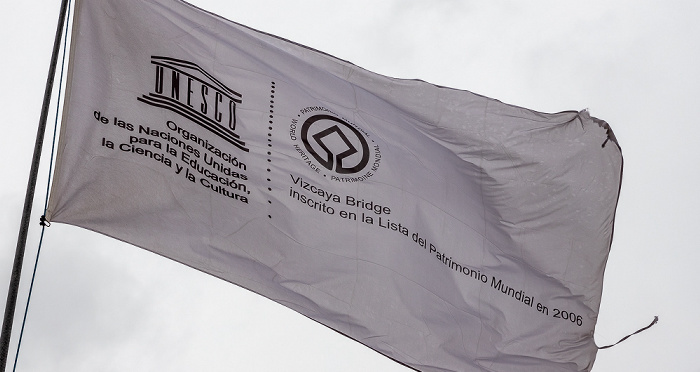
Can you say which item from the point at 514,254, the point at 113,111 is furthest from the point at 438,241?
the point at 113,111

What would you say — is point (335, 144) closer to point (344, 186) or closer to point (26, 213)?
point (344, 186)

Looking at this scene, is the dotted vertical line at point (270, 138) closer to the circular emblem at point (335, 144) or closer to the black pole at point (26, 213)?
the circular emblem at point (335, 144)

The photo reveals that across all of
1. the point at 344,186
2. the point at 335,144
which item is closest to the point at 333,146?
the point at 335,144

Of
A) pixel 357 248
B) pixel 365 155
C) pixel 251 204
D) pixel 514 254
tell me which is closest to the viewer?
pixel 251 204

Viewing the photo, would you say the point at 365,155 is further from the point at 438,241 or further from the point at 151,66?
the point at 151,66

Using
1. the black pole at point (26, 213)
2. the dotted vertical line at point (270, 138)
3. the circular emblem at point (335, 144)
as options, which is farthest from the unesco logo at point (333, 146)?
the black pole at point (26, 213)

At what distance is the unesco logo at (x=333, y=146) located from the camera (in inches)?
368

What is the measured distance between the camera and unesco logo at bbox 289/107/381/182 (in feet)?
30.7

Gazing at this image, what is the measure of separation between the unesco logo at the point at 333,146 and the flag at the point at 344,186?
2 centimetres

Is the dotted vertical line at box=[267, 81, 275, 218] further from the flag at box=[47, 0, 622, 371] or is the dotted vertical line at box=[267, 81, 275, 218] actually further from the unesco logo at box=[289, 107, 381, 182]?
the unesco logo at box=[289, 107, 381, 182]

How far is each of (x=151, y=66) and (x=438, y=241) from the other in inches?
135

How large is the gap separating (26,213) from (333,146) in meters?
3.33

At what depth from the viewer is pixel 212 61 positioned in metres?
9.02

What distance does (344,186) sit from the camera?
31.0ft
